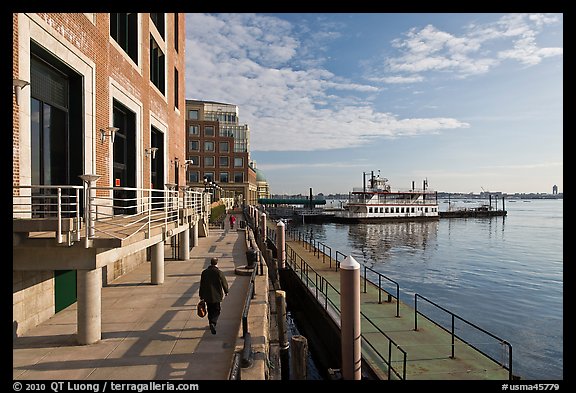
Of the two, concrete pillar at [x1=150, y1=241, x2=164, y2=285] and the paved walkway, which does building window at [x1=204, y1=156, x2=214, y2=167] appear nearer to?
concrete pillar at [x1=150, y1=241, x2=164, y2=285]

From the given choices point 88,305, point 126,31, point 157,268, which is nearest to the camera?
point 88,305

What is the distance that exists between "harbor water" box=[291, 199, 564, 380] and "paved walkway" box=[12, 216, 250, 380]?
8.95m

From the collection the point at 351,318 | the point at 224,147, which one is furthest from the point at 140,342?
the point at 224,147

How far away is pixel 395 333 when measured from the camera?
37.5ft

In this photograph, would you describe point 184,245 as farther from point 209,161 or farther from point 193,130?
point 193,130

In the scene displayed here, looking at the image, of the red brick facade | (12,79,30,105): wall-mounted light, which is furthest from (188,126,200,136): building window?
(12,79,30,105): wall-mounted light

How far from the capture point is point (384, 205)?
75.1 m

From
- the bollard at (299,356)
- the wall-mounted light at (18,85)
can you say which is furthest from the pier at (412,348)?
the wall-mounted light at (18,85)

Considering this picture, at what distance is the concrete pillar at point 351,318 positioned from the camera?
7848mm

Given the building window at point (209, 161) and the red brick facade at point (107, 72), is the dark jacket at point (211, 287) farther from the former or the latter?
the building window at point (209, 161)

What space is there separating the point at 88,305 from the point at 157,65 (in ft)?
54.0

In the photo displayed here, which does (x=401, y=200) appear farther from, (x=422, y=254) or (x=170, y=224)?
(x=170, y=224)

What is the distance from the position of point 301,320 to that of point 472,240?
139 feet
